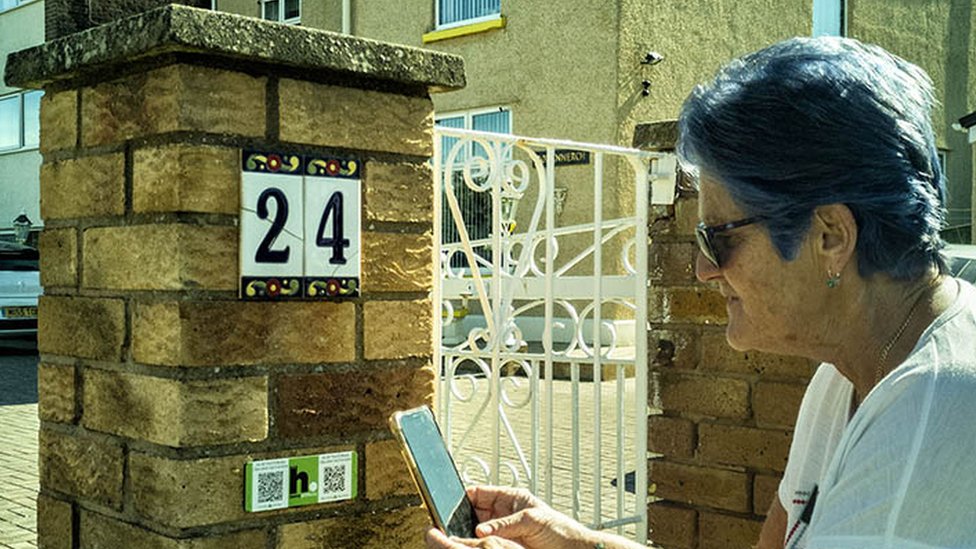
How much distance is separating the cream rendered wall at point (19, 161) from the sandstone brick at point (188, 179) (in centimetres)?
2151

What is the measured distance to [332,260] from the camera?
98.7 inches

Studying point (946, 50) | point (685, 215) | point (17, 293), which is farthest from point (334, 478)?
point (946, 50)

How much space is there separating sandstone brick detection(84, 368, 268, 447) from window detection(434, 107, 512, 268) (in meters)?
9.03

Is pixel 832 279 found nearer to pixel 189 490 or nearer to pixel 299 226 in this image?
pixel 299 226

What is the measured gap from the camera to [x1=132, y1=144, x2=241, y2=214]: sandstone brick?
228 centimetres

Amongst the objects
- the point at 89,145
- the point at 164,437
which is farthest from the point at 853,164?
the point at 89,145

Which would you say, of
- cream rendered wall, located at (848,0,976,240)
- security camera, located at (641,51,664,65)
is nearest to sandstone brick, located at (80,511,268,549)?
security camera, located at (641,51,664,65)

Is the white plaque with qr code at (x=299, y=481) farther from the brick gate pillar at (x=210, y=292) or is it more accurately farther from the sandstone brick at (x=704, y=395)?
the sandstone brick at (x=704, y=395)

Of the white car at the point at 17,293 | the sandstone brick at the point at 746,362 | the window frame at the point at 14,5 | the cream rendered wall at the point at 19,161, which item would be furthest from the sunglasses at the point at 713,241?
the window frame at the point at 14,5

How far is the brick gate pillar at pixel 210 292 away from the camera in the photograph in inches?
90.6

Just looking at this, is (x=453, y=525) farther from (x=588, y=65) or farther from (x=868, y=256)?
(x=588, y=65)

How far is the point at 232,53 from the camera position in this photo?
230 cm

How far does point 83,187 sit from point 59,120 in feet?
0.67

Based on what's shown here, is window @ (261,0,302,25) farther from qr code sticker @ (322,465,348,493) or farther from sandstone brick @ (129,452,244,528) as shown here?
sandstone brick @ (129,452,244,528)
